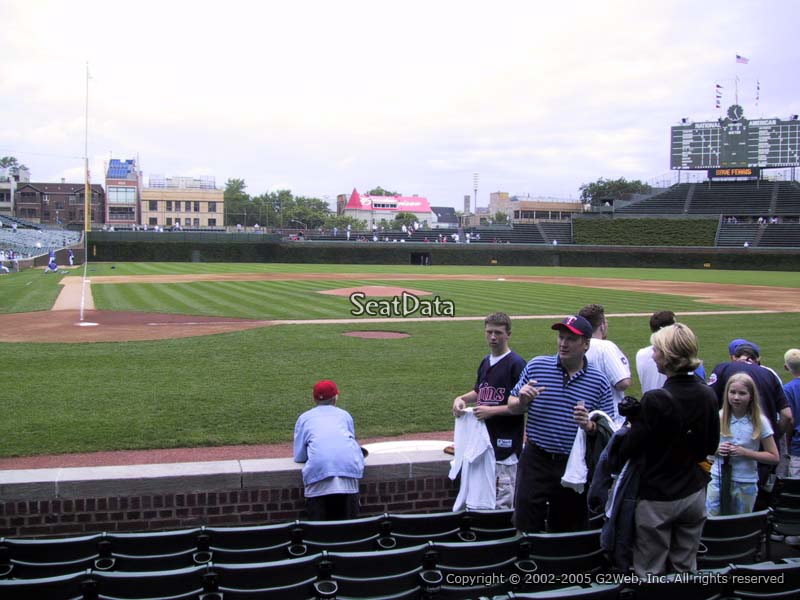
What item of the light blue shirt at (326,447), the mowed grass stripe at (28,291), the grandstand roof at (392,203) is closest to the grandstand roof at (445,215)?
the grandstand roof at (392,203)

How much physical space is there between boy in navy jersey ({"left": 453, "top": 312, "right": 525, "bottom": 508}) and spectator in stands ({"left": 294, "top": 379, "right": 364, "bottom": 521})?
906 millimetres

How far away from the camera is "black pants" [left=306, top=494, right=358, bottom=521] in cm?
549

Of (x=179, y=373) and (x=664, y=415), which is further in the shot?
(x=179, y=373)

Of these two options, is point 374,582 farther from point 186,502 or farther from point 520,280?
point 520,280

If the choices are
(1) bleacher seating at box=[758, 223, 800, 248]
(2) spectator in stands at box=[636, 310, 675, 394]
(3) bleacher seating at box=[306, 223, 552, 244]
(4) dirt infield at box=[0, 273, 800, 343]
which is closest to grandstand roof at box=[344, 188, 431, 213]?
(3) bleacher seating at box=[306, 223, 552, 244]

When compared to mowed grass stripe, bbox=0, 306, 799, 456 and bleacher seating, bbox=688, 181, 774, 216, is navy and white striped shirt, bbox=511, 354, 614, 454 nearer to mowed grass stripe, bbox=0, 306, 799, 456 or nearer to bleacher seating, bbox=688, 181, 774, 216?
mowed grass stripe, bbox=0, 306, 799, 456

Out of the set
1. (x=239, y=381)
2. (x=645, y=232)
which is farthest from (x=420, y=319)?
(x=645, y=232)

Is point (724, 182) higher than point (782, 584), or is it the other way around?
point (724, 182)

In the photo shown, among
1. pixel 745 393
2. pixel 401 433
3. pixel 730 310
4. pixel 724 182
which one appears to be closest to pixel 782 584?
pixel 745 393

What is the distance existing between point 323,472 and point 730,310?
22.5 m

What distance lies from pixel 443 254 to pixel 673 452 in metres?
58.7

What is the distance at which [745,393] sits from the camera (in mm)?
5176

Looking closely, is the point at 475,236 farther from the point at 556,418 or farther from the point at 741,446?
the point at 556,418

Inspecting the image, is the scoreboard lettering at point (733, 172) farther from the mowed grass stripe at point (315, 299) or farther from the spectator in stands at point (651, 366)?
the spectator in stands at point (651, 366)
